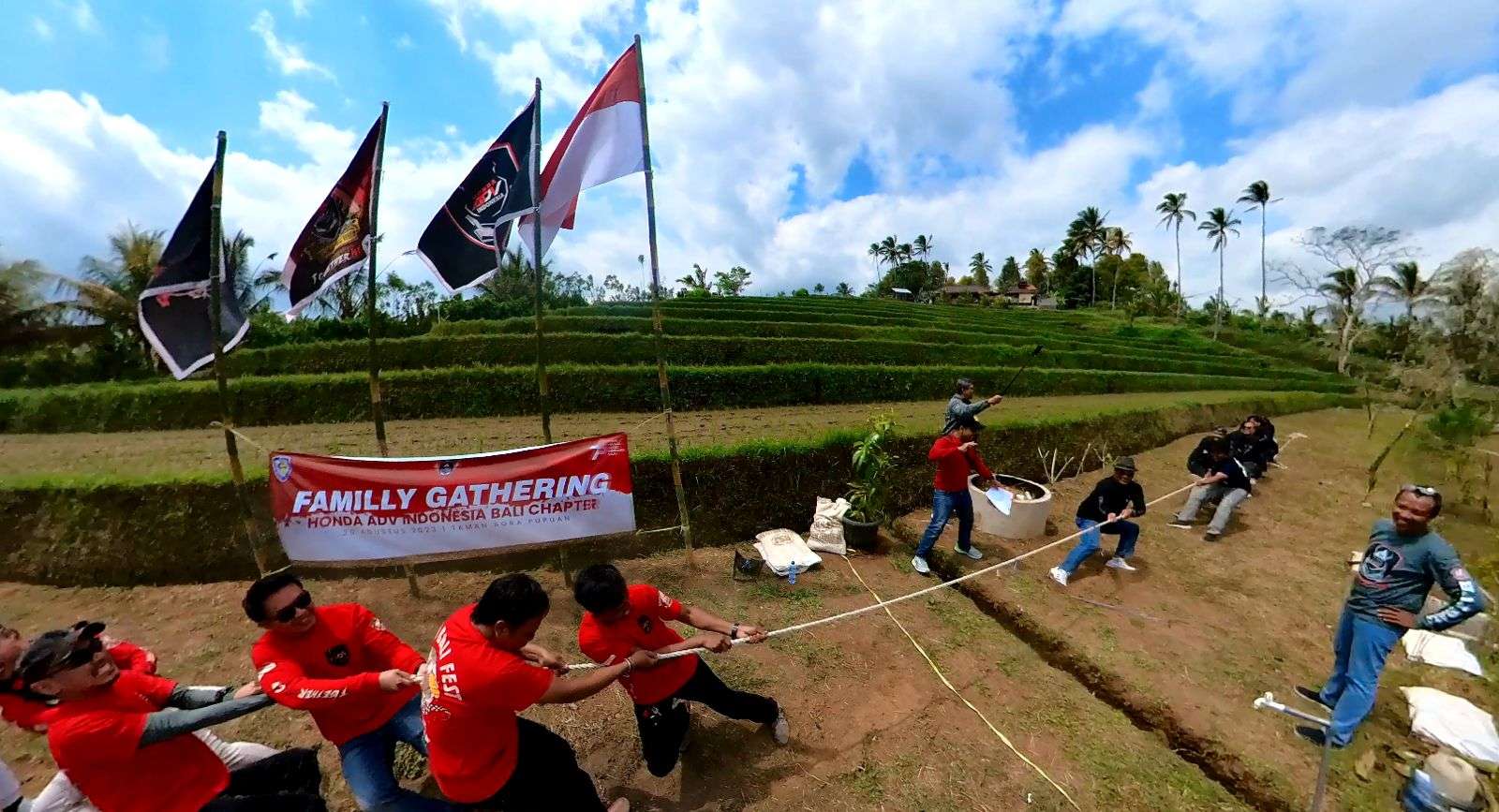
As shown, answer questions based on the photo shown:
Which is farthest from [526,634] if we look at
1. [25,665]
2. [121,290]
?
[121,290]

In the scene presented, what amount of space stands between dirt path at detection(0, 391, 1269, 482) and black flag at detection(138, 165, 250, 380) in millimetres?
4778

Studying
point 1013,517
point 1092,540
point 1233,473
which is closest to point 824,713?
point 1092,540

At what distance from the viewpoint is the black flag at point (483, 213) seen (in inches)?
192

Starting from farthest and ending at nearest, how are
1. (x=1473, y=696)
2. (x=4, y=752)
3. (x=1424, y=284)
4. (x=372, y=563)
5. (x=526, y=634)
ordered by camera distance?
(x=1424, y=284), (x=372, y=563), (x=1473, y=696), (x=4, y=752), (x=526, y=634)

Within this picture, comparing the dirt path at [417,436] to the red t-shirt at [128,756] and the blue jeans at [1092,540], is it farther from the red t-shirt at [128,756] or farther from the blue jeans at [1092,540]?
the red t-shirt at [128,756]

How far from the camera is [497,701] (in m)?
2.38

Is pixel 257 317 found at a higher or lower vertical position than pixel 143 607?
higher

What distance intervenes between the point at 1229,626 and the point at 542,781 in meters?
6.14

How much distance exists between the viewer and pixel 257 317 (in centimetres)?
2344

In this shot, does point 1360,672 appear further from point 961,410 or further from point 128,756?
point 128,756

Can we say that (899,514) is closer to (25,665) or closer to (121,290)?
(25,665)

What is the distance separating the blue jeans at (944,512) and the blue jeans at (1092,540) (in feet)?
3.52

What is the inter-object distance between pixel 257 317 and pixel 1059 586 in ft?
99.5

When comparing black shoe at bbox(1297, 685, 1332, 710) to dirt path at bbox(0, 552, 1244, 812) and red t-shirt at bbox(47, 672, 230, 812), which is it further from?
red t-shirt at bbox(47, 672, 230, 812)
